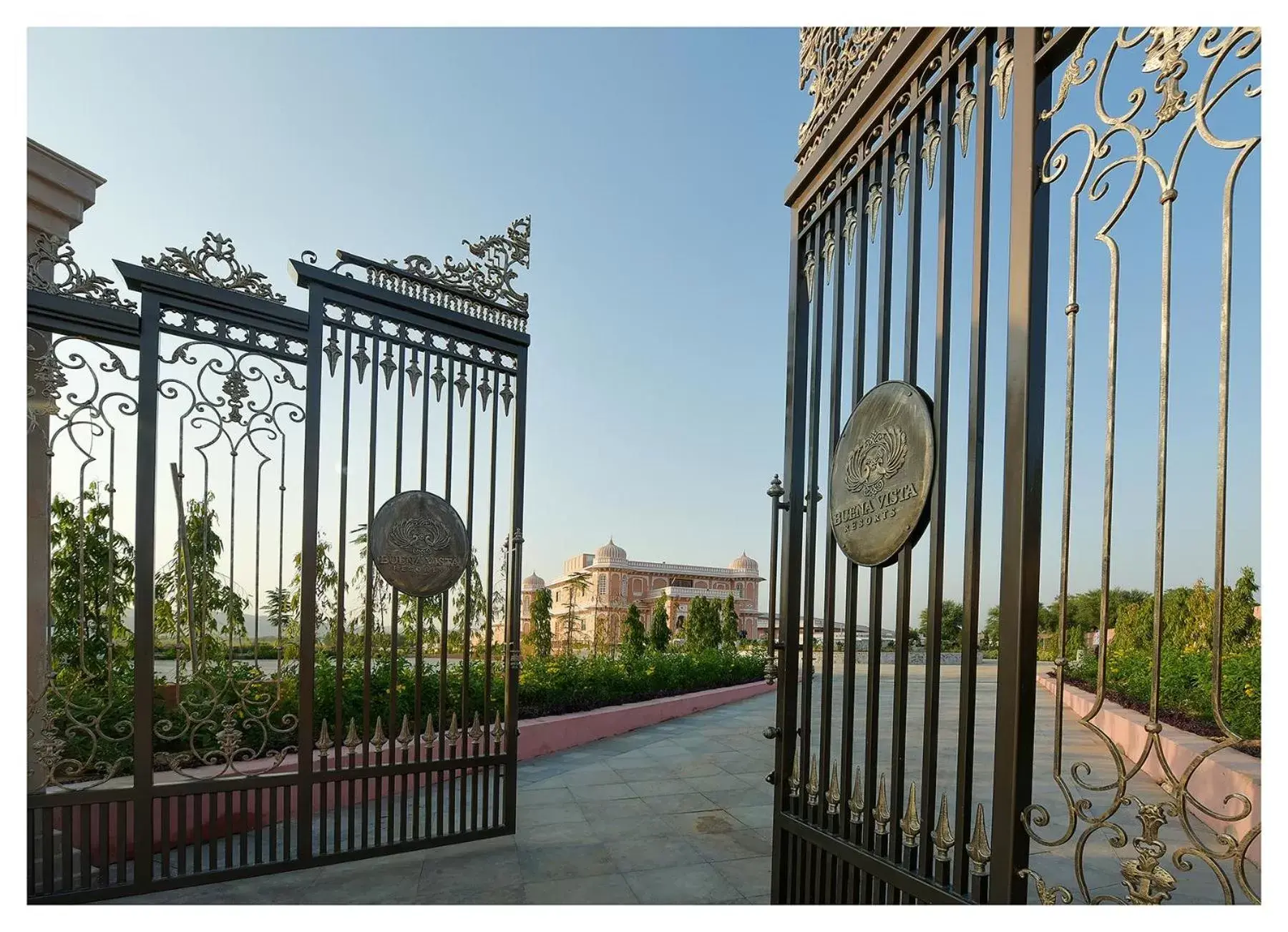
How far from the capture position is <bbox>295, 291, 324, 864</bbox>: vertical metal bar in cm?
334

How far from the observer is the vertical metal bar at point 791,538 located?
8.68 ft

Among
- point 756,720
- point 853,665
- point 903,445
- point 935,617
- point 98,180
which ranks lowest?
point 756,720

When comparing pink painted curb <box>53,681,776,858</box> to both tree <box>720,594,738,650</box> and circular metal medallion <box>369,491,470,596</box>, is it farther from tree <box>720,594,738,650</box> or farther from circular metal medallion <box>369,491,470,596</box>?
tree <box>720,594,738,650</box>

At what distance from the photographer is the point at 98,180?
375cm

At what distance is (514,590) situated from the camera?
4000 mm

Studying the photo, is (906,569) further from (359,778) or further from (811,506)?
(359,778)

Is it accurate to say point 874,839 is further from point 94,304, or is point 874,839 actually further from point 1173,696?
point 1173,696

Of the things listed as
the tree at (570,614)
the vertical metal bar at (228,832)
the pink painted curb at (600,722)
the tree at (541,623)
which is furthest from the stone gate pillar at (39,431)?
the tree at (541,623)

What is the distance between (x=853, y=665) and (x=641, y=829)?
2523 millimetres

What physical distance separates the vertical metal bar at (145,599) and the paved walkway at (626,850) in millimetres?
296

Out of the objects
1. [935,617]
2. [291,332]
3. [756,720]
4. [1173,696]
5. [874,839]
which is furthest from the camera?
[756,720]

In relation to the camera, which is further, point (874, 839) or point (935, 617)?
point (874, 839)

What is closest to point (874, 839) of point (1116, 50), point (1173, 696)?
point (1116, 50)

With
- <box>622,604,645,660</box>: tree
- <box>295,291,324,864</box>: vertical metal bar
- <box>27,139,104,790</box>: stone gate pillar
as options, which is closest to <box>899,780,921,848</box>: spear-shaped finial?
<box>295,291,324,864</box>: vertical metal bar
